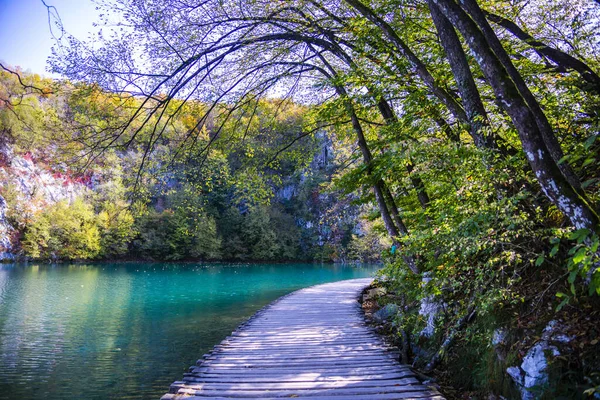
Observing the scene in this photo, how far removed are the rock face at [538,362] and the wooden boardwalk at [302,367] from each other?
945 millimetres

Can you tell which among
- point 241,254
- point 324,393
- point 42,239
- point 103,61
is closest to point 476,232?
point 324,393

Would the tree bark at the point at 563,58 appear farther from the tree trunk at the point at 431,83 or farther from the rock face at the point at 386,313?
the rock face at the point at 386,313

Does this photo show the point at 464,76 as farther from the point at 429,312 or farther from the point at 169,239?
the point at 169,239

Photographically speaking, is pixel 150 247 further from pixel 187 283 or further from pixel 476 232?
pixel 476 232

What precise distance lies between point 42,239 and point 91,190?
8.75 meters

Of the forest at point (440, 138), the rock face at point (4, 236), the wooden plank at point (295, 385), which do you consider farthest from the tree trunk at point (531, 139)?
the rock face at point (4, 236)

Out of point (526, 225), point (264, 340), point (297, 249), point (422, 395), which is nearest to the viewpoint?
point (526, 225)

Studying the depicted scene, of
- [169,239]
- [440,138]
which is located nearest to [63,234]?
[169,239]

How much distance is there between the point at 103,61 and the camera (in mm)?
5504

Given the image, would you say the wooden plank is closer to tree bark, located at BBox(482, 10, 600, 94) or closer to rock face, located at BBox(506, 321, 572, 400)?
rock face, located at BBox(506, 321, 572, 400)

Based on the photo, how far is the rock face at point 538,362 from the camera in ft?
10.6

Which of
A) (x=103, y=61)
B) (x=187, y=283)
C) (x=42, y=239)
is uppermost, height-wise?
(x=103, y=61)

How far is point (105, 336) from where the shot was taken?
992 cm

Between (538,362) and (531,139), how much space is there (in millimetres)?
1962
